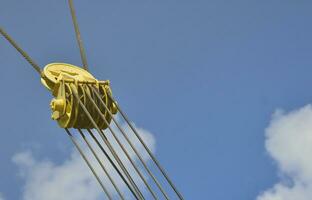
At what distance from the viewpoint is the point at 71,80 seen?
37.3ft

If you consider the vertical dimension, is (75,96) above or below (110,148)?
above

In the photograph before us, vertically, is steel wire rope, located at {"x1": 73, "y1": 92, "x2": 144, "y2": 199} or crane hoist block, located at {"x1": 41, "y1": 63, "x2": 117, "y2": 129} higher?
crane hoist block, located at {"x1": 41, "y1": 63, "x2": 117, "y2": 129}

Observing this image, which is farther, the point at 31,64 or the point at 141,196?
the point at 31,64

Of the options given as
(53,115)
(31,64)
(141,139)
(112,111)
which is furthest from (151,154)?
(31,64)

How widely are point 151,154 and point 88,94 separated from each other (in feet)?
5.62

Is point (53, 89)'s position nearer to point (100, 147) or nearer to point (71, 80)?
point (71, 80)

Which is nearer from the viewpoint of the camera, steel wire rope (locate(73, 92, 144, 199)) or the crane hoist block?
steel wire rope (locate(73, 92, 144, 199))

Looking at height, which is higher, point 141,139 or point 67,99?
point 67,99

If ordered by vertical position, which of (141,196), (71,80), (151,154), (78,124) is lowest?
(141,196)

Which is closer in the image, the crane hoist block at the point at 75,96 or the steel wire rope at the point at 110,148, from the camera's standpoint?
the steel wire rope at the point at 110,148

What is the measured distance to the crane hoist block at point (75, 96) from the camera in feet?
36.5

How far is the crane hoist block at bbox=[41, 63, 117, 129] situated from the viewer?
11.1 meters

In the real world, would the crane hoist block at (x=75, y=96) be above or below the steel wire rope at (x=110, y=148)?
above

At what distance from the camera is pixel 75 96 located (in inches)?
436
